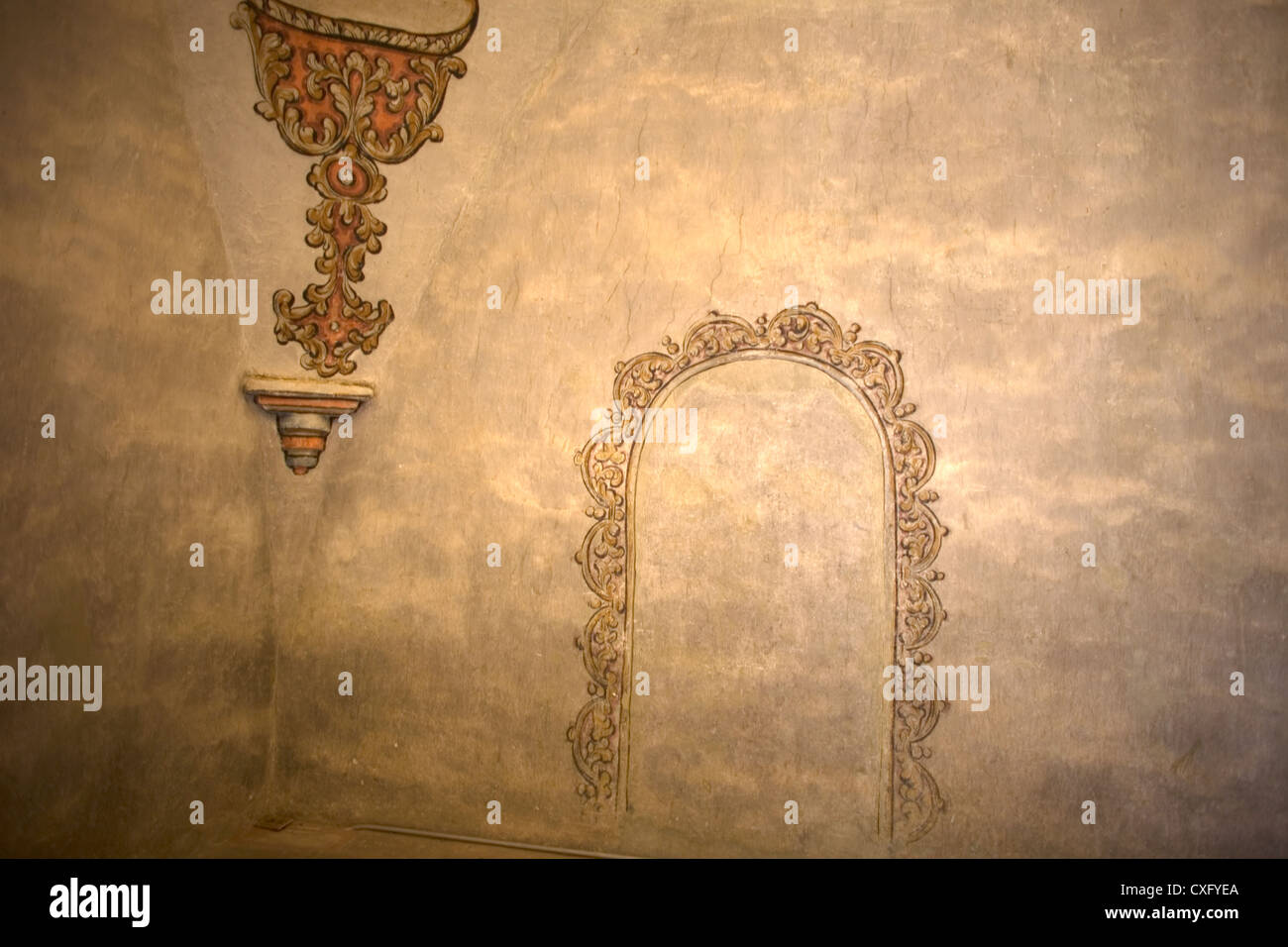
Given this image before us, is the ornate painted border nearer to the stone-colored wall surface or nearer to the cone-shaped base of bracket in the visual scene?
the stone-colored wall surface

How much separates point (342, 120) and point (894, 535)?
2.54m

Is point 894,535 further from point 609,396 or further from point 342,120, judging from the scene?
point 342,120

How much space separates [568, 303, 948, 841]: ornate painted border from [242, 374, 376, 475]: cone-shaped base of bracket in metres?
0.96

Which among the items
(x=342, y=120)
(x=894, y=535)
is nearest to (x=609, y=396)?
(x=894, y=535)

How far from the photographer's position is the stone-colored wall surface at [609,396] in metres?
3.26

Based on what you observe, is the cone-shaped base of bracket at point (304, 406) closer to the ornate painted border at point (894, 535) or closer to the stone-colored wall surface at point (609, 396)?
the stone-colored wall surface at point (609, 396)

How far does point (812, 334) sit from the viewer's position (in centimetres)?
371

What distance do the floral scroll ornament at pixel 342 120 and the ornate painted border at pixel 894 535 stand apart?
109 cm

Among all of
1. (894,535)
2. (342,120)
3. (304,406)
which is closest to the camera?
(894,535)

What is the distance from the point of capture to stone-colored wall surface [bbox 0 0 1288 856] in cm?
326

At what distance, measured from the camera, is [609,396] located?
386 centimetres

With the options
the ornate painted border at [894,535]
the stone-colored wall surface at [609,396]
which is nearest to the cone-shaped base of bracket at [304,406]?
the stone-colored wall surface at [609,396]

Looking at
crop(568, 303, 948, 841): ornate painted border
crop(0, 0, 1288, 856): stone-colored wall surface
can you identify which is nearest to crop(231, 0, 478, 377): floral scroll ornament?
crop(0, 0, 1288, 856): stone-colored wall surface

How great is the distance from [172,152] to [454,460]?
1461 mm
